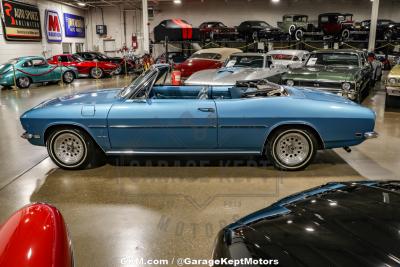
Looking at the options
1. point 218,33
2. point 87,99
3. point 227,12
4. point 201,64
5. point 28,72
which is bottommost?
point 28,72

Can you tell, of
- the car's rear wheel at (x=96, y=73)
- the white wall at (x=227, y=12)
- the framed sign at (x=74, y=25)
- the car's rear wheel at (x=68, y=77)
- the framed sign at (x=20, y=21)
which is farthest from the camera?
the white wall at (x=227, y=12)

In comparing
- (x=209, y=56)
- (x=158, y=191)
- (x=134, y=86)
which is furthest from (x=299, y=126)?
(x=209, y=56)

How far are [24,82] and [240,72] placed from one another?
33.7 feet

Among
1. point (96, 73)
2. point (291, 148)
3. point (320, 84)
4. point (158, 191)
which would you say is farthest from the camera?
point (96, 73)

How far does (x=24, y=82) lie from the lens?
1443cm

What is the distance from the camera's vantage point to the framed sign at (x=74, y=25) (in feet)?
77.8

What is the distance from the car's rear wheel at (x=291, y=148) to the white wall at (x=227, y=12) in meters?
23.7

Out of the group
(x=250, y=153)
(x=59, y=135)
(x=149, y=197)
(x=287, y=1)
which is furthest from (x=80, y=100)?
(x=287, y=1)

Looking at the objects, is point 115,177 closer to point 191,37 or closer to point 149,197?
point 149,197

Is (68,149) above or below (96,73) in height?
below

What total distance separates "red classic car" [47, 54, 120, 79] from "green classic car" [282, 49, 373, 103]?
41.5 feet

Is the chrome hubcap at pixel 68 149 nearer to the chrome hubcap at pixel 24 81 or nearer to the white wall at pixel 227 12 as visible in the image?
the chrome hubcap at pixel 24 81

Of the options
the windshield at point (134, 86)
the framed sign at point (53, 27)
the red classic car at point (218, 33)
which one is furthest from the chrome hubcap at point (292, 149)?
the framed sign at point (53, 27)

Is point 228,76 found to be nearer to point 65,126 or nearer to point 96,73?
point 65,126
